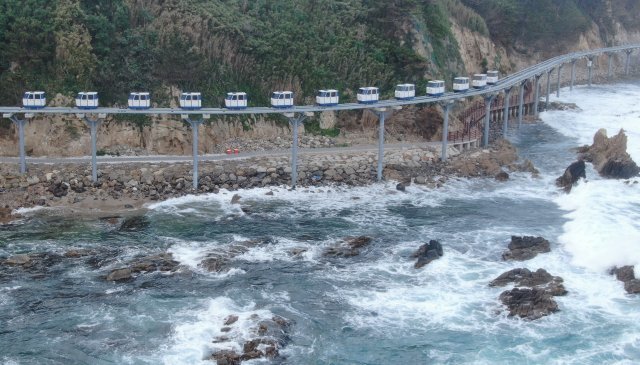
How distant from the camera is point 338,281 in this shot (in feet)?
144

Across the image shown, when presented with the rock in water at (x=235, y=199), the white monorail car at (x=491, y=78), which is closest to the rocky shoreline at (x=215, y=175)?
the rock in water at (x=235, y=199)

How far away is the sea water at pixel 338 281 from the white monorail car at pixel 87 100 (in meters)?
9.78

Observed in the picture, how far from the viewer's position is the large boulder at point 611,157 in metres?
64.3

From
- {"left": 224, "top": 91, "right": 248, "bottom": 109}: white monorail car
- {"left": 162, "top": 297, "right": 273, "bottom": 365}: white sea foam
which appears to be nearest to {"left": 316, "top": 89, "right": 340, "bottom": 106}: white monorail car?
{"left": 224, "top": 91, "right": 248, "bottom": 109}: white monorail car

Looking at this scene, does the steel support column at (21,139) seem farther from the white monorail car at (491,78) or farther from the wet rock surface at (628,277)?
the white monorail car at (491,78)

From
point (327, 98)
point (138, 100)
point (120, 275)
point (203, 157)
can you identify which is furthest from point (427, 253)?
point (138, 100)

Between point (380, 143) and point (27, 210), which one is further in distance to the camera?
point (380, 143)

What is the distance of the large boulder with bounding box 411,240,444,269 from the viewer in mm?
45966

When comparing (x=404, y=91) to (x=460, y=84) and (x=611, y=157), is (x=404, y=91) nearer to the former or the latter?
(x=460, y=84)

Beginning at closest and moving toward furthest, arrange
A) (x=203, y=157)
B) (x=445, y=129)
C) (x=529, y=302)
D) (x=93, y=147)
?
(x=529, y=302)
(x=93, y=147)
(x=203, y=157)
(x=445, y=129)

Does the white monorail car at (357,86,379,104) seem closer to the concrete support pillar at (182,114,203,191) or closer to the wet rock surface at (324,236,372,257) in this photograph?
the concrete support pillar at (182,114,203,191)

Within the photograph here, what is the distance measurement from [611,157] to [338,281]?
1301 inches

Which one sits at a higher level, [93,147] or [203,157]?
[93,147]

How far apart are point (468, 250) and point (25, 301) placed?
25.5 metres
